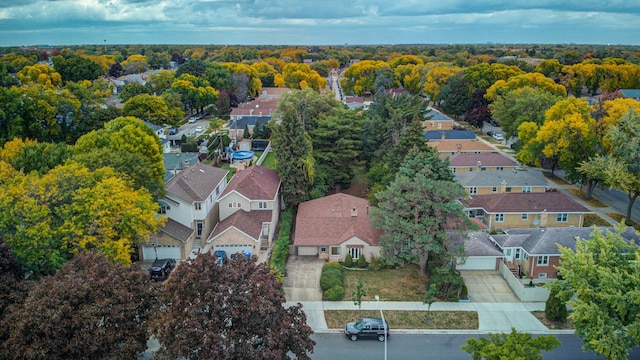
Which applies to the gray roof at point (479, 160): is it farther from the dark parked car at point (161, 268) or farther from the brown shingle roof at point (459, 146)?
the dark parked car at point (161, 268)

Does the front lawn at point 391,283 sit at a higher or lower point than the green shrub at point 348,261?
lower

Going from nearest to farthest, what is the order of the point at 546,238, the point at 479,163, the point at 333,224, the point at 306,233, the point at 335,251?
the point at 546,238
the point at 335,251
the point at 306,233
the point at 333,224
the point at 479,163

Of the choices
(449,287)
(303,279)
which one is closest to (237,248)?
(303,279)

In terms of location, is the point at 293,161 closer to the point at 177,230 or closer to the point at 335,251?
the point at 335,251

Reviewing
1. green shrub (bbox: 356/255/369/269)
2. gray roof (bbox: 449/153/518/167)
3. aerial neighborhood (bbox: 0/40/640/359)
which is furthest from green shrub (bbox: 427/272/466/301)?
gray roof (bbox: 449/153/518/167)

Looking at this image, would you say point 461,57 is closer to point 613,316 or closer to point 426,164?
point 426,164

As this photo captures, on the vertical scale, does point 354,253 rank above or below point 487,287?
above

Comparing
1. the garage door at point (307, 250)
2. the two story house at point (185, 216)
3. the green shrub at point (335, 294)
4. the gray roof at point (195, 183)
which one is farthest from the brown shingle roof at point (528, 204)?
the gray roof at point (195, 183)
